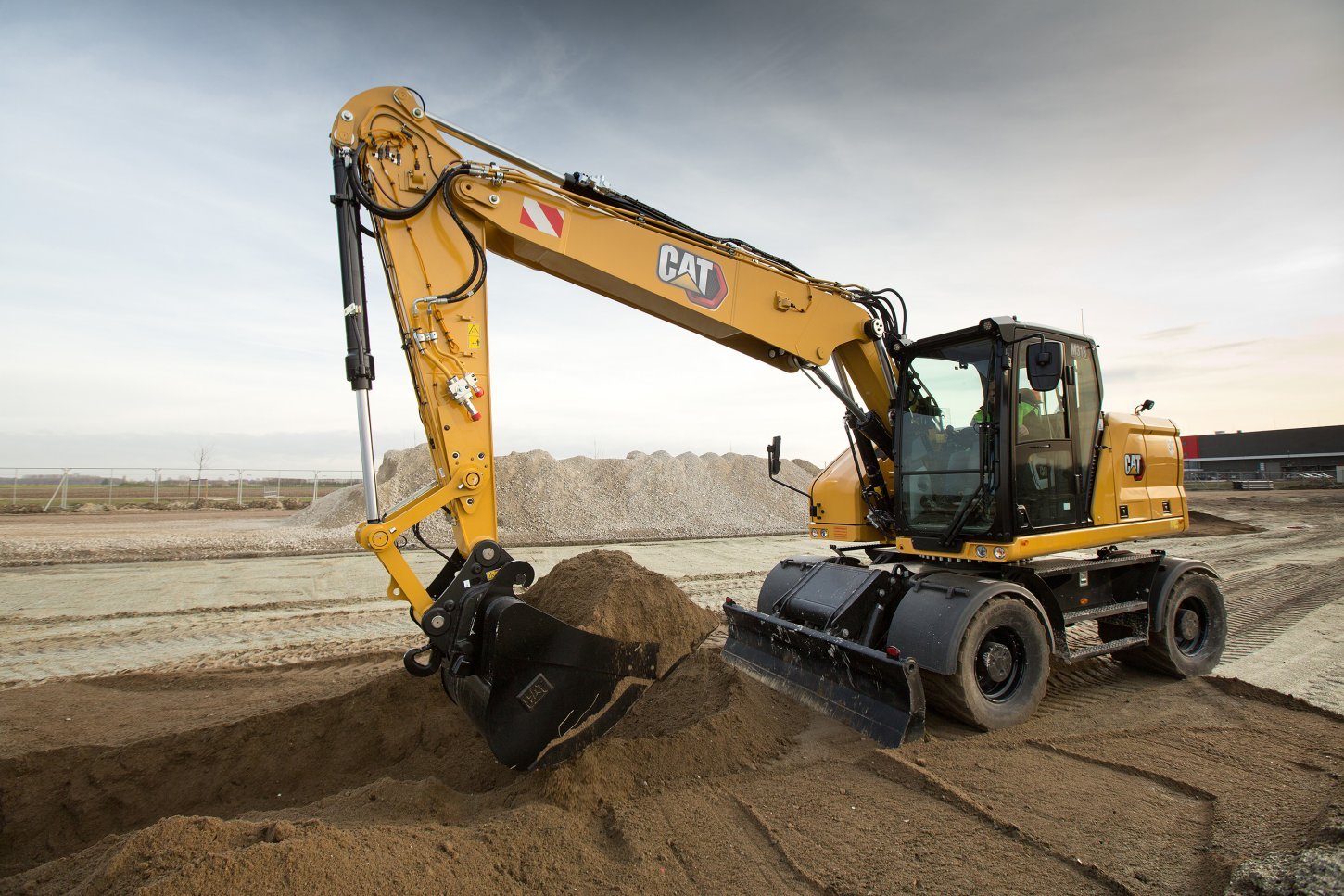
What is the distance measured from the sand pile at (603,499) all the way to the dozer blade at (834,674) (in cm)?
1182

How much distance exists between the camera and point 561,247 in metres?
4.52

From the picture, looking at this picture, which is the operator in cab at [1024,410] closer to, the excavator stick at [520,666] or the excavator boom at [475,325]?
the excavator boom at [475,325]

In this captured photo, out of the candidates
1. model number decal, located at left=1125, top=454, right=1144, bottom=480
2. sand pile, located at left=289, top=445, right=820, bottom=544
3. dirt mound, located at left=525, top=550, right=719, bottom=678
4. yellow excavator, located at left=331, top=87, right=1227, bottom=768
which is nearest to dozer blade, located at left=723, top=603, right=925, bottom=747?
yellow excavator, located at left=331, top=87, right=1227, bottom=768

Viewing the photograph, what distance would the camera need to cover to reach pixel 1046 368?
4508 millimetres

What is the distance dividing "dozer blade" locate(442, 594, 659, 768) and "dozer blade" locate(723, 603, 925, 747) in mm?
1510

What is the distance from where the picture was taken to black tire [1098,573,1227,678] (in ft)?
19.6

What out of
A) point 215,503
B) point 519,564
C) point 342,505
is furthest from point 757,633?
point 215,503

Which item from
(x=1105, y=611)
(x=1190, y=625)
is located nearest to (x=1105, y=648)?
(x=1105, y=611)

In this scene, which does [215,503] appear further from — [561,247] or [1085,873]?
[1085,873]

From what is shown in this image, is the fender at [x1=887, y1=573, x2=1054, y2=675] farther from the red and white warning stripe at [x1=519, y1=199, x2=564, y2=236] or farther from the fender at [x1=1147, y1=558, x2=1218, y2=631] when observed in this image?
the red and white warning stripe at [x1=519, y1=199, x2=564, y2=236]

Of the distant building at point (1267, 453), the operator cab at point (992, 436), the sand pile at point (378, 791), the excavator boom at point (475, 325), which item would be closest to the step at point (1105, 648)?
the operator cab at point (992, 436)

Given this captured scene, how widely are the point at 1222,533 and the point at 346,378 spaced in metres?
21.6

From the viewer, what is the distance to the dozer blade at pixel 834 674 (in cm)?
441

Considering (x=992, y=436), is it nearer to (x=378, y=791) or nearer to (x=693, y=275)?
(x=693, y=275)
